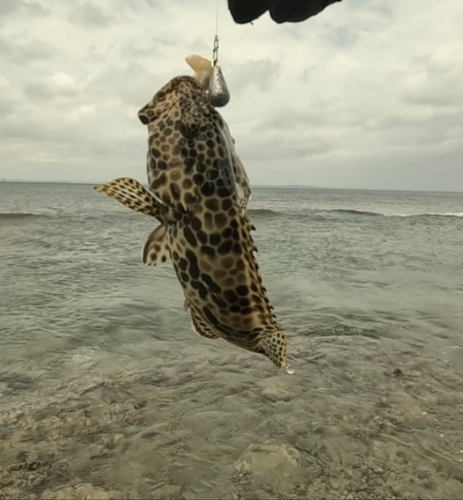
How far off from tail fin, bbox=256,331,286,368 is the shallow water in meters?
2.28

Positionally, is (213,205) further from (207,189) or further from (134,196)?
(134,196)

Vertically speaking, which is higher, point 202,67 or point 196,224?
point 202,67

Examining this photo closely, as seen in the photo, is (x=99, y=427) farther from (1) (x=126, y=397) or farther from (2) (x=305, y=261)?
(2) (x=305, y=261)

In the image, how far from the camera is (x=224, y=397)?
6.32 meters

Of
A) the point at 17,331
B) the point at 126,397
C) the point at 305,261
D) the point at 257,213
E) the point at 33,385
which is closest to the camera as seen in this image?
the point at 126,397

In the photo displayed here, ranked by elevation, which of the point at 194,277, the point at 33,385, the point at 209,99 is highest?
the point at 209,99

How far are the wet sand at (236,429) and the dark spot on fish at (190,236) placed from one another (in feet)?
9.26

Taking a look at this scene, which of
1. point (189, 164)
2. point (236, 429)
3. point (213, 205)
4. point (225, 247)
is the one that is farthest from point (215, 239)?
point (236, 429)

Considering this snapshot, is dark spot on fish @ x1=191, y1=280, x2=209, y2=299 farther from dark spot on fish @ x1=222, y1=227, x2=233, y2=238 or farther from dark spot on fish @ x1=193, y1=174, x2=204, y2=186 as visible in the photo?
dark spot on fish @ x1=193, y1=174, x2=204, y2=186

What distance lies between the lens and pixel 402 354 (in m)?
8.06

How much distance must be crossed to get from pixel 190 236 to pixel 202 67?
3.36 ft

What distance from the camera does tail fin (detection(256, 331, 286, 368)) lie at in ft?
9.29

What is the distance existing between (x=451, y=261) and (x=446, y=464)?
14605mm

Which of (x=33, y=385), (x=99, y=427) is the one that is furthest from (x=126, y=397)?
(x=33, y=385)
